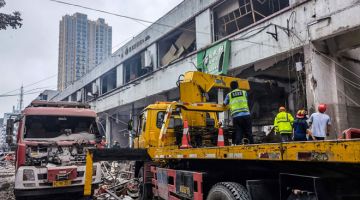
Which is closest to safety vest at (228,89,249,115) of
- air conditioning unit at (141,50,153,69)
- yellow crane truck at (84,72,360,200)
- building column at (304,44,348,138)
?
yellow crane truck at (84,72,360,200)

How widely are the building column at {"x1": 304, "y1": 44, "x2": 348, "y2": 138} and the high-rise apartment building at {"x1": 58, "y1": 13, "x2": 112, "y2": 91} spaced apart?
24.5 meters

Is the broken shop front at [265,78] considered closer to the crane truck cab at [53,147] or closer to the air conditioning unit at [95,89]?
the crane truck cab at [53,147]

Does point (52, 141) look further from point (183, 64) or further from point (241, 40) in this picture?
point (183, 64)

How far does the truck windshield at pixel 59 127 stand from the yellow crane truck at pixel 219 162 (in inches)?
60.6

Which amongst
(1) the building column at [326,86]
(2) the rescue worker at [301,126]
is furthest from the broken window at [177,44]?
(2) the rescue worker at [301,126]

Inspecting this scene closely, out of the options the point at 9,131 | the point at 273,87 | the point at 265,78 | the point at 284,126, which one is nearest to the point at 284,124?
the point at 284,126

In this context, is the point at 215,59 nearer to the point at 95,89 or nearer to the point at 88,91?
the point at 95,89

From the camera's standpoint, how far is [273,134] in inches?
437

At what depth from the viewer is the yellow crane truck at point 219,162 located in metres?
3.28

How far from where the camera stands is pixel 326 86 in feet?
35.7

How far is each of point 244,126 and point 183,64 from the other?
36.6 ft

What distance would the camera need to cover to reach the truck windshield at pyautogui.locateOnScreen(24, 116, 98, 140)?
30.9 feet

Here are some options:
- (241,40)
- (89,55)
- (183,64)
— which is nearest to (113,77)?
(89,55)

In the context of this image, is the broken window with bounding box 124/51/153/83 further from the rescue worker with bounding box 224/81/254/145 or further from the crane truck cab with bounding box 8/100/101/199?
the rescue worker with bounding box 224/81/254/145
